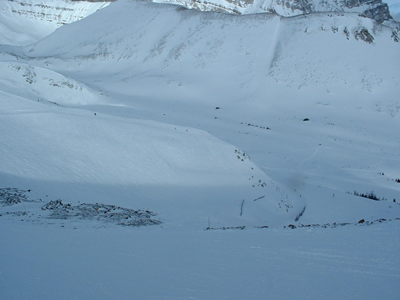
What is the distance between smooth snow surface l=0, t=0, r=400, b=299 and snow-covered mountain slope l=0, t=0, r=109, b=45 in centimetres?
6918

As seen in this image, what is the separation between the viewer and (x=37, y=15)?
4033 inches

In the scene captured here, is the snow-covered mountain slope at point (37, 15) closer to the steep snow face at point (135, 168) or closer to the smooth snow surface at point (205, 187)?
the smooth snow surface at point (205, 187)

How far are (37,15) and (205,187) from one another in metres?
113

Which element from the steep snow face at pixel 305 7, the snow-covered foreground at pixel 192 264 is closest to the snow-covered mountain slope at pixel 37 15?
the steep snow face at pixel 305 7

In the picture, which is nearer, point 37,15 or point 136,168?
point 136,168

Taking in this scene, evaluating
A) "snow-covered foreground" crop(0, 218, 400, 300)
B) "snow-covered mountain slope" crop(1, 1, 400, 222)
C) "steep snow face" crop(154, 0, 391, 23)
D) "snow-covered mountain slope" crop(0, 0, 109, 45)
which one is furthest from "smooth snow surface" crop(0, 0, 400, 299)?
"steep snow face" crop(154, 0, 391, 23)

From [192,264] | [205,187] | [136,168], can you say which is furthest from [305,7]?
[192,264]

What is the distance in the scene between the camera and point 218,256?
4941 mm

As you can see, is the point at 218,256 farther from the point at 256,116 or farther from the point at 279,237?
the point at 256,116

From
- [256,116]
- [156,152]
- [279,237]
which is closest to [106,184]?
[156,152]

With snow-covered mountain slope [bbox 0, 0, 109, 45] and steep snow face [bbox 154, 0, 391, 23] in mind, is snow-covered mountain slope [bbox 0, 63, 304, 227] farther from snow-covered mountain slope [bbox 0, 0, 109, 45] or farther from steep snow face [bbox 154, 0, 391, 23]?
steep snow face [bbox 154, 0, 391, 23]

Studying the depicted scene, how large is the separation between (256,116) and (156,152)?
807 inches

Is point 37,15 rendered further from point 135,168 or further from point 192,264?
point 192,264

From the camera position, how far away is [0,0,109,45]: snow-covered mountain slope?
9000cm
